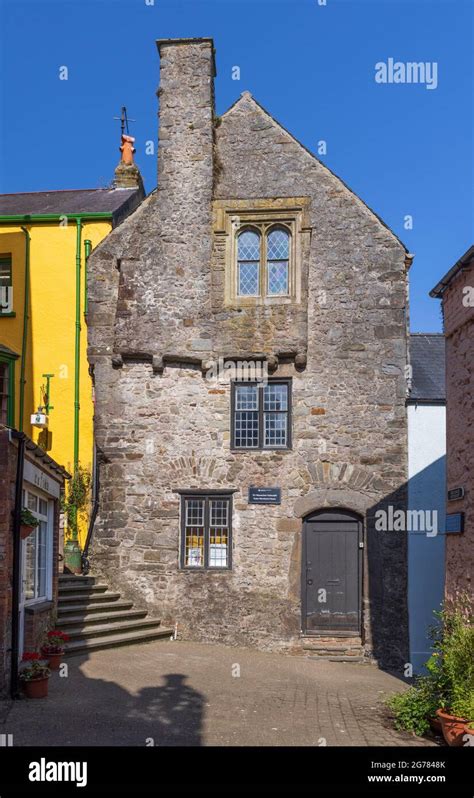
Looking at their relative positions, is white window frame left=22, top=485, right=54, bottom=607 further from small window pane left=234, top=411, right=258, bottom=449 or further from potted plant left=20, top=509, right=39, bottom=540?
small window pane left=234, top=411, right=258, bottom=449

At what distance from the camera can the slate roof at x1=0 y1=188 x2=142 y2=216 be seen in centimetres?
1862

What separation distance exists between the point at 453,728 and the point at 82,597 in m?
7.81

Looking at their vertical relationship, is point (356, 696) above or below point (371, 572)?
below

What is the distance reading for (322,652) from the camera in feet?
48.0

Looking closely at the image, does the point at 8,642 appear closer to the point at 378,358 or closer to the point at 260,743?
the point at 260,743

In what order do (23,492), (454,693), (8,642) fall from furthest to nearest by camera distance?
(23,492) < (8,642) < (454,693)

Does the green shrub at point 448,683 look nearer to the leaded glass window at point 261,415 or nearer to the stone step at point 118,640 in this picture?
the stone step at point 118,640

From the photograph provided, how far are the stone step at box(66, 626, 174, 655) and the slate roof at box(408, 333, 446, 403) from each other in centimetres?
615

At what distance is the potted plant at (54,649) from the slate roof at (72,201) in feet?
31.2

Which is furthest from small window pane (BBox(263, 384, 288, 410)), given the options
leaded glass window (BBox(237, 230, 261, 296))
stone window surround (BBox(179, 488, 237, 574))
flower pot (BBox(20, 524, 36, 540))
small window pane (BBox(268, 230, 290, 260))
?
flower pot (BBox(20, 524, 36, 540))

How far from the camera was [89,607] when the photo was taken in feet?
46.5

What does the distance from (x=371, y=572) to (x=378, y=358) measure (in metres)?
3.90

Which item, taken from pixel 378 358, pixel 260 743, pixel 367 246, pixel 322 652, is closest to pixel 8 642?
pixel 260 743

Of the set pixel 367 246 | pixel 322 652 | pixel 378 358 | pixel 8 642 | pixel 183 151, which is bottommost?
pixel 322 652
